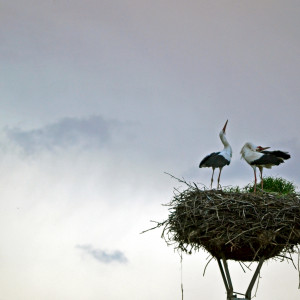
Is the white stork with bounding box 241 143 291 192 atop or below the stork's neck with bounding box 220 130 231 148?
below

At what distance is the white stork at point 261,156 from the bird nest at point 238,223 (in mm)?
2370

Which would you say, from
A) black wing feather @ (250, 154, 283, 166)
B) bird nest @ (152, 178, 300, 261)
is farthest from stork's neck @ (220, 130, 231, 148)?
bird nest @ (152, 178, 300, 261)

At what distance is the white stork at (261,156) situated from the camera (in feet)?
48.8

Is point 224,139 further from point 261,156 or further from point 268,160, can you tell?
point 268,160

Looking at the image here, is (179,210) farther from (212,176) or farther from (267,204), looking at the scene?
(212,176)

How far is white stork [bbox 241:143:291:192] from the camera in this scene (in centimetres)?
1488

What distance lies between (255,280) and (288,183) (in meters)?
8.66

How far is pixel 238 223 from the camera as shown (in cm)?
1178

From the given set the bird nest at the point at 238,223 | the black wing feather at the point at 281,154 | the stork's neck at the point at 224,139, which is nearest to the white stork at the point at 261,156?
the black wing feather at the point at 281,154

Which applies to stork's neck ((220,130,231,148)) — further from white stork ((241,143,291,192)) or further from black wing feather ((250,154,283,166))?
black wing feather ((250,154,283,166))

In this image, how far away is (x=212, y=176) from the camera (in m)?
15.5

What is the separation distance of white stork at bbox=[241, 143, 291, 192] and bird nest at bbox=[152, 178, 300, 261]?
2370mm

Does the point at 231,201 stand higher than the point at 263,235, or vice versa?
the point at 231,201

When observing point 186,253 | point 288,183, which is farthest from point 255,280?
point 288,183
